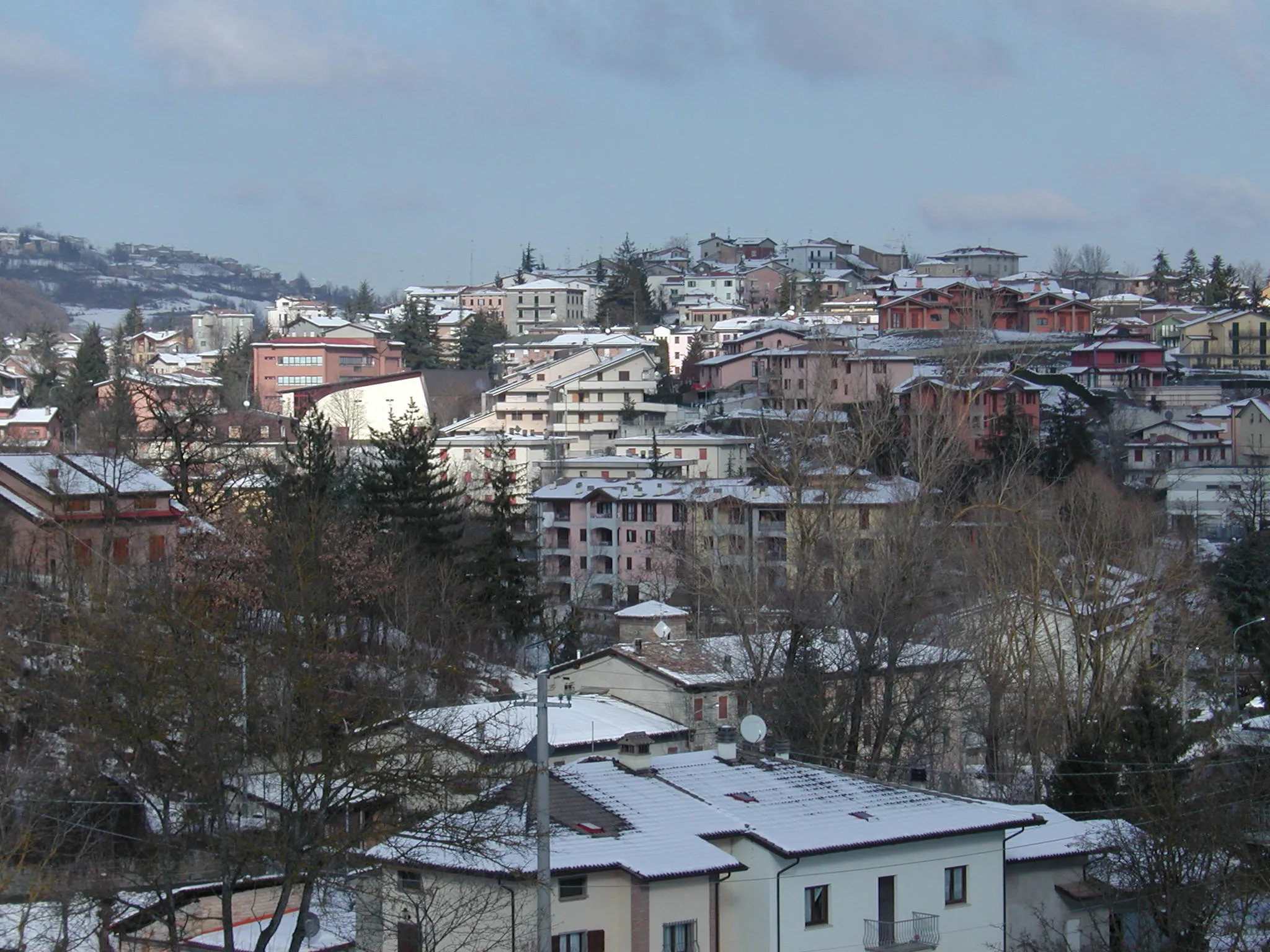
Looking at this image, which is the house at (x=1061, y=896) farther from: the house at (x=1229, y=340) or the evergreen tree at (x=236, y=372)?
the house at (x=1229, y=340)

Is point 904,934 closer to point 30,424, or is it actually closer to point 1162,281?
point 30,424

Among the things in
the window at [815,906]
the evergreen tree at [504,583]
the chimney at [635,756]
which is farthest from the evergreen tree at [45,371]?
the window at [815,906]

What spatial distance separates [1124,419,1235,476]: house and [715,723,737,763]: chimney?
41.2 meters

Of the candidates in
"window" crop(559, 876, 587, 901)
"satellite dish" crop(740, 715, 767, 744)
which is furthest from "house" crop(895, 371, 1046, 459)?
"window" crop(559, 876, 587, 901)

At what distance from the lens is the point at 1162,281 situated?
11131 cm

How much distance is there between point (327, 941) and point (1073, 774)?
406 inches

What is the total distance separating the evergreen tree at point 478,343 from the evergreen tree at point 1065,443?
110ft

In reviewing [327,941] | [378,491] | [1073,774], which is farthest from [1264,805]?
[378,491]

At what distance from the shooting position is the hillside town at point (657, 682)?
40.2ft

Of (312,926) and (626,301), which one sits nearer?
(312,926)

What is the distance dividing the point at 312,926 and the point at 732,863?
3.57 m

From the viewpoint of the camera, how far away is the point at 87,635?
507 inches

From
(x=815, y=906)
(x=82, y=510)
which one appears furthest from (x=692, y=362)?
(x=815, y=906)

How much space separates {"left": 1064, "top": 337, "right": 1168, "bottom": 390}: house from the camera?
212 ft
